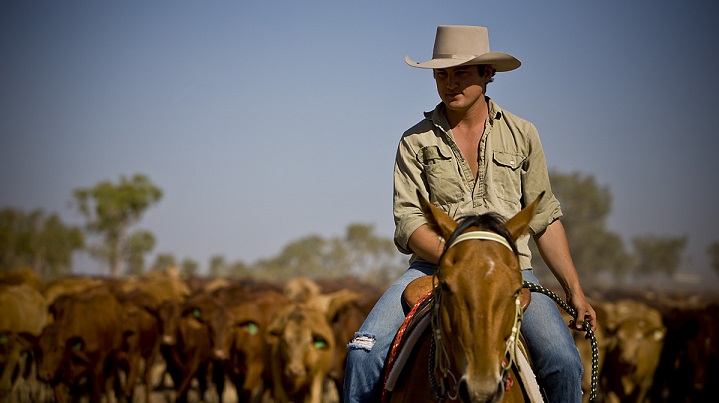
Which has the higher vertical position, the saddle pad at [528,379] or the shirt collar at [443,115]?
the shirt collar at [443,115]

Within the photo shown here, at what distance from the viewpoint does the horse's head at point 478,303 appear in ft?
11.0

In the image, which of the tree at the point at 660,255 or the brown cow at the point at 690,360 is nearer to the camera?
the brown cow at the point at 690,360

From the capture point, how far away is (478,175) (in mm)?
4781

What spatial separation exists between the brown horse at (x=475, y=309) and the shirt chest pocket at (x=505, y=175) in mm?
970

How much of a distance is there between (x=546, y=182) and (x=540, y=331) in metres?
0.95

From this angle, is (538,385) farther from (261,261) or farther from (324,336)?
(261,261)

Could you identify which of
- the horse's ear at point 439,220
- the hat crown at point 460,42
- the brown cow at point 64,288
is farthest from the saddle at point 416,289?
the brown cow at point 64,288

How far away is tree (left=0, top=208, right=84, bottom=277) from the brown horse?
64670 mm

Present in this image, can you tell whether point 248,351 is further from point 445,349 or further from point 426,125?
point 445,349

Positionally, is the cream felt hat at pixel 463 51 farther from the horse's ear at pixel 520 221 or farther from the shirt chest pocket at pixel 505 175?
the horse's ear at pixel 520 221

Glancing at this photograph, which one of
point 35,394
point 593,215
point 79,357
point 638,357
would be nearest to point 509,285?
point 79,357

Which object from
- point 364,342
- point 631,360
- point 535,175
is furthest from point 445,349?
point 631,360

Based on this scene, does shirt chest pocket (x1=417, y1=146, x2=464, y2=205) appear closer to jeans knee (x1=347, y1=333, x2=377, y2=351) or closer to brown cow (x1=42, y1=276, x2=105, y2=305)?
jeans knee (x1=347, y1=333, x2=377, y2=351)

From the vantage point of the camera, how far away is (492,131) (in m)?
4.92
